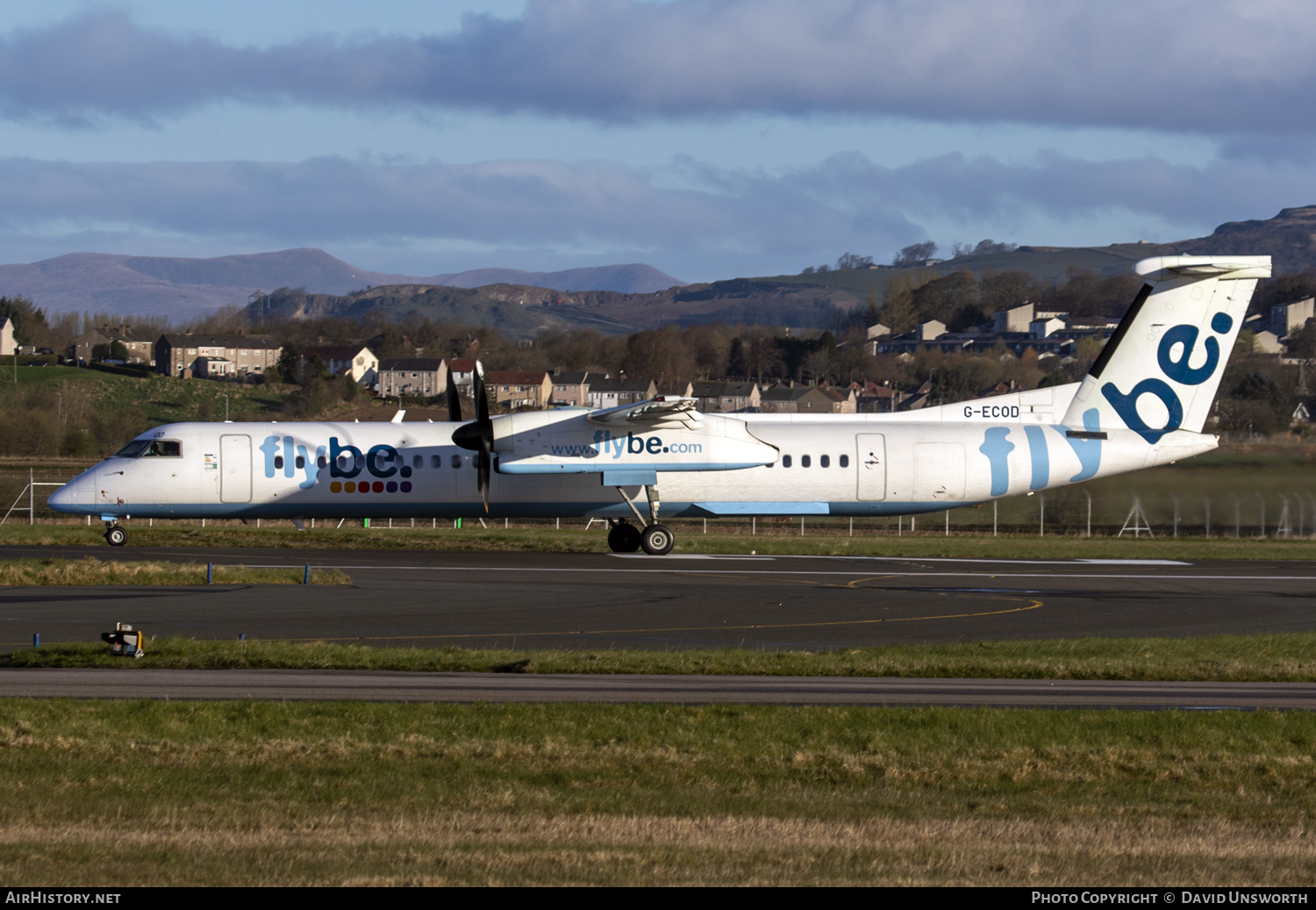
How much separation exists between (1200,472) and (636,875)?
39.3m

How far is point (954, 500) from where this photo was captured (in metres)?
34.2

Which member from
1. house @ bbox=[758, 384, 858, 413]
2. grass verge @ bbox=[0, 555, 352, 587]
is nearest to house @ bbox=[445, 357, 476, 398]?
house @ bbox=[758, 384, 858, 413]

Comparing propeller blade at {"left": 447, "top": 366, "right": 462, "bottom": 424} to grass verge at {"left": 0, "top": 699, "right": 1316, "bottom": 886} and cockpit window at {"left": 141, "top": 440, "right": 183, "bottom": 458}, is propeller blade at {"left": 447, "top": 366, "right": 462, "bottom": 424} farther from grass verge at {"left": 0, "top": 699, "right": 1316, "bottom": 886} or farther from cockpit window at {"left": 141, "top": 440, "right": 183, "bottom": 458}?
grass verge at {"left": 0, "top": 699, "right": 1316, "bottom": 886}

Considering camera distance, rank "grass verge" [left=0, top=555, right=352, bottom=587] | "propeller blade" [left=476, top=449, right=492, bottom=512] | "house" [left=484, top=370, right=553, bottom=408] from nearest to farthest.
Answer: "grass verge" [left=0, top=555, right=352, bottom=587]
"propeller blade" [left=476, top=449, right=492, bottom=512]
"house" [left=484, top=370, right=553, bottom=408]

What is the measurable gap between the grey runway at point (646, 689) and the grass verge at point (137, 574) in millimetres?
9404

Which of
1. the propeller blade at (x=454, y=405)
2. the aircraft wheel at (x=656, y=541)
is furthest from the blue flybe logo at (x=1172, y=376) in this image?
the propeller blade at (x=454, y=405)

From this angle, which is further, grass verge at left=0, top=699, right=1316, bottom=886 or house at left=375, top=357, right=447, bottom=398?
house at left=375, top=357, right=447, bottom=398

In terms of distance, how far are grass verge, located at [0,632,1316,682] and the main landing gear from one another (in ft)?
49.7

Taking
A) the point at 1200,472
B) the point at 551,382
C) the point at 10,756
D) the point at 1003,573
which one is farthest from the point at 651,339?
the point at 10,756

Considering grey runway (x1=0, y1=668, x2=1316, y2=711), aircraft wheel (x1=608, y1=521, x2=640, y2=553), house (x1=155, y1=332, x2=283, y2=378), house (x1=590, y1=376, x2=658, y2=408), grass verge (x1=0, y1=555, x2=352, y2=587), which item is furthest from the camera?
house (x1=155, y1=332, x2=283, y2=378)

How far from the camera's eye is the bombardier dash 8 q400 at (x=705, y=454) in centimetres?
3228

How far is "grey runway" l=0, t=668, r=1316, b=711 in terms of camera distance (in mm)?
14156

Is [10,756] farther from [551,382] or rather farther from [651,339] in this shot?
[651,339]

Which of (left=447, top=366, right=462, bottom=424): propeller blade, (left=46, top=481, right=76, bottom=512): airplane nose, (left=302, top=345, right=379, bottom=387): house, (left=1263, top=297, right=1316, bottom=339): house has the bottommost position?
(left=46, top=481, right=76, bottom=512): airplane nose
